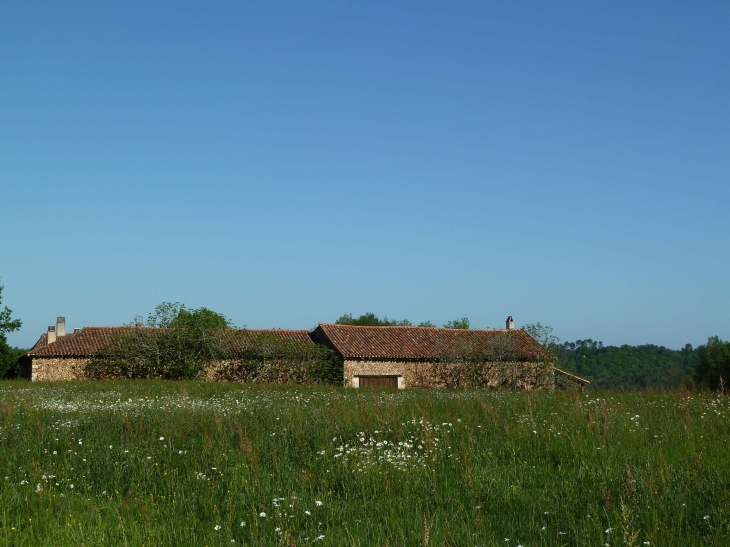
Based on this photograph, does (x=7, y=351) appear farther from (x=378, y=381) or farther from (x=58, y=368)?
(x=378, y=381)

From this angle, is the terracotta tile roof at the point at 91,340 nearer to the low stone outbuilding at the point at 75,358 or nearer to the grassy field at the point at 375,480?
the low stone outbuilding at the point at 75,358

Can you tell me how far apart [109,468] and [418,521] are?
4323mm

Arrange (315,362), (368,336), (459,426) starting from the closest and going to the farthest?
Answer: (459,426) → (315,362) → (368,336)

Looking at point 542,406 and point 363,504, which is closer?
point 363,504

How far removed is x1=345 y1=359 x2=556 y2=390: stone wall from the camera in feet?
139

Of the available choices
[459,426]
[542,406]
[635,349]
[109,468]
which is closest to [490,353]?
[542,406]

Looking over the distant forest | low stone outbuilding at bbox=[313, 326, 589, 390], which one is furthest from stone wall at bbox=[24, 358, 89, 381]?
the distant forest

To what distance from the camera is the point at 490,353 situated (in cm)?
4278

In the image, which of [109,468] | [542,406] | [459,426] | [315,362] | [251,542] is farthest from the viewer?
[315,362]

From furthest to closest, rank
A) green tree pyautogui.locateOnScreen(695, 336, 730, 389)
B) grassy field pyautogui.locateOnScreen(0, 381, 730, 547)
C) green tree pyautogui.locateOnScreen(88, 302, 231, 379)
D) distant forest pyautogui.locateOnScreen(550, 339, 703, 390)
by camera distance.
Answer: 1. distant forest pyautogui.locateOnScreen(550, 339, 703, 390)
2. green tree pyautogui.locateOnScreen(695, 336, 730, 389)
3. green tree pyautogui.locateOnScreen(88, 302, 231, 379)
4. grassy field pyautogui.locateOnScreen(0, 381, 730, 547)

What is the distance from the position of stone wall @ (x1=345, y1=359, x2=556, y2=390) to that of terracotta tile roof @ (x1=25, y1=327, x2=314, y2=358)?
689 cm

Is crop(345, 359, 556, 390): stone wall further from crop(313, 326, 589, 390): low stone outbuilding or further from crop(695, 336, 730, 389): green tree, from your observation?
crop(695, 336, 730, 389): green tree

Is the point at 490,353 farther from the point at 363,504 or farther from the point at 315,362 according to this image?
the point at 363,504

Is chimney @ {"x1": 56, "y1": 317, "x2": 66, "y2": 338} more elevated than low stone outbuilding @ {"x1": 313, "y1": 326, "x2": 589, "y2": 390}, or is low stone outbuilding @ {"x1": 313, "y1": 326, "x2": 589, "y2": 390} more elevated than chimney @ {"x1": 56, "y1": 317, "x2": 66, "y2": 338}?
chimney @ {"x1": 56, "y1": 317, "x2": 66, "y2": 338}
